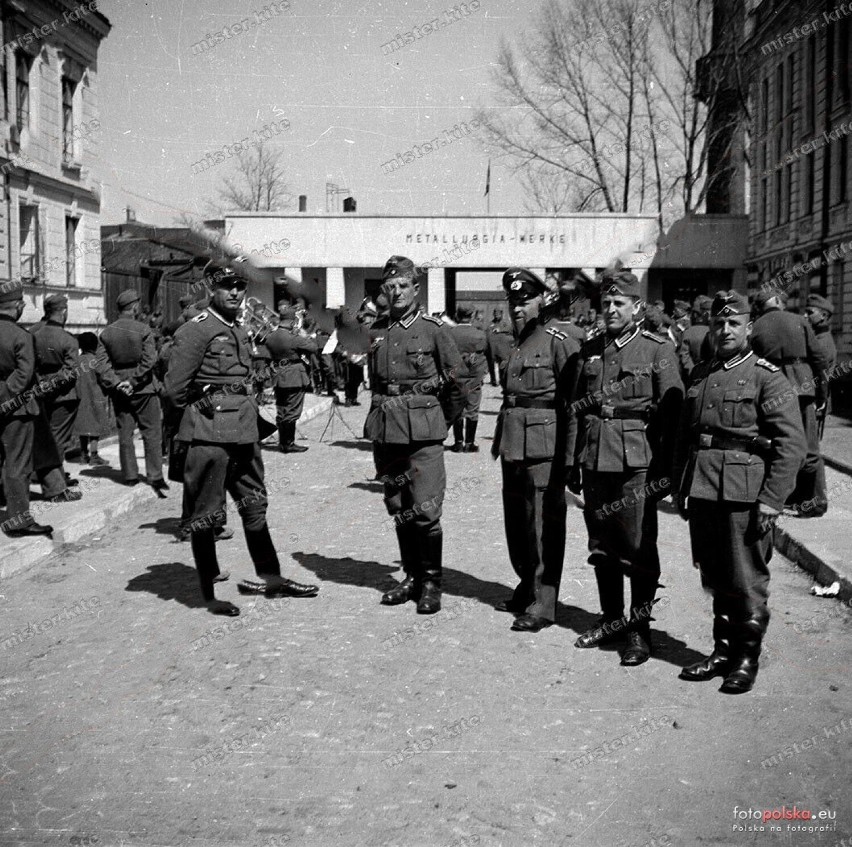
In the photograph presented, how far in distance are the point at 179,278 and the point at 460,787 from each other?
881 inches

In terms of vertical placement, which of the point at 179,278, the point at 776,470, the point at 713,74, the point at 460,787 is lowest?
the point at 460,787

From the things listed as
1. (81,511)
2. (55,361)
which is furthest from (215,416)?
(55,361)

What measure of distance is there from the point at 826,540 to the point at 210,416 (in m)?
4.61

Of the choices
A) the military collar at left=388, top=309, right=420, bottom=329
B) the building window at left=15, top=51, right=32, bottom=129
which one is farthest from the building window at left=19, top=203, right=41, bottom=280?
the military collar at left=388, top=309, right=420, bottom=329

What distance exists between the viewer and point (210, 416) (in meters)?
6.38

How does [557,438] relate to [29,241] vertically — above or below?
below

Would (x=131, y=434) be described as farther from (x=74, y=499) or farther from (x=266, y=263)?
(x=266, y=263)

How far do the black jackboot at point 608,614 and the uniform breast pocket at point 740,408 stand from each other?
1.22 meters

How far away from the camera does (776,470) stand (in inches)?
187

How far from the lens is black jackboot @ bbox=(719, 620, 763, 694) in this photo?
4.91 metres

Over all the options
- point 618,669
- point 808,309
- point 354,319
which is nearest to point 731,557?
point 618,669

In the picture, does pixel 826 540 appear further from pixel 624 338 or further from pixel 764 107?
pixel 764 107

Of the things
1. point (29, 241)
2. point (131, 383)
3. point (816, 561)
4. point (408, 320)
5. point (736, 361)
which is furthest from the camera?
point (29, 241)

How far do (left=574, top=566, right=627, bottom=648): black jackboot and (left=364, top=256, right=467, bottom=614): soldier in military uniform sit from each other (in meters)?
1.13
